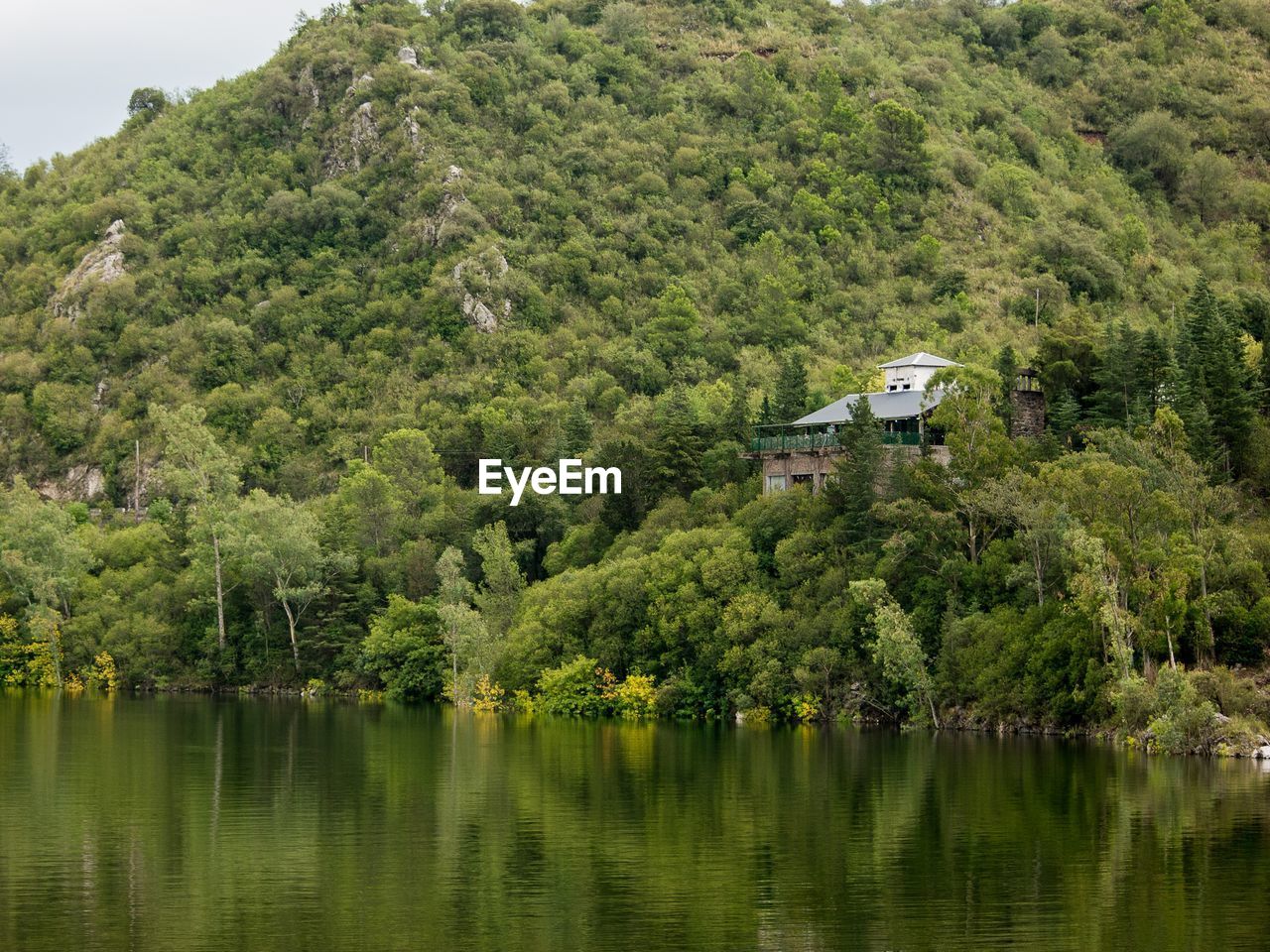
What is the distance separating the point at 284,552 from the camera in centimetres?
11325

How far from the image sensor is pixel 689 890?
40062 mm

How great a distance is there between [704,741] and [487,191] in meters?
92.4

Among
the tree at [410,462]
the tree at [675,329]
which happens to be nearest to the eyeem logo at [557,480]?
the tree at [410,462]

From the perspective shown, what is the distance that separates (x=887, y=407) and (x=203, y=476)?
51491mm

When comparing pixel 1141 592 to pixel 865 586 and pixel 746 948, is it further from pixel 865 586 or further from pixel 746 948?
pixel 746 948

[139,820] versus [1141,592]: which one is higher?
[1141,592]

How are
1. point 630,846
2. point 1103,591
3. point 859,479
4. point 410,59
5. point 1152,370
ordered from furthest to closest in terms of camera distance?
point 410,59
point 1152,370
point 859,479
point 1103,591
point 630,846

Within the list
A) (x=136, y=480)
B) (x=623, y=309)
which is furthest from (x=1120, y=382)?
(x=136, y=480)

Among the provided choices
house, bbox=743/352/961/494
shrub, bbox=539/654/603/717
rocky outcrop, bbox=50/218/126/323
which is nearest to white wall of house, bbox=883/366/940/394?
house, bbox=743/352/961/494

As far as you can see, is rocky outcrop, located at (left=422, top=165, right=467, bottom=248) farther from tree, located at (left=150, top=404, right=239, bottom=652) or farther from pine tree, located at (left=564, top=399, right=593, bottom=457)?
pine tree, located at (left=564, top=399, right=593, bottom=457)

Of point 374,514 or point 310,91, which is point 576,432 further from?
point 310,91

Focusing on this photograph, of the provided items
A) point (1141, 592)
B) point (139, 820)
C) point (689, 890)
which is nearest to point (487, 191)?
point (1141, 592)

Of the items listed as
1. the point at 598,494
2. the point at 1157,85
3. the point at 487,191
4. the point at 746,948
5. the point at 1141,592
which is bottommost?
the point at 746,948

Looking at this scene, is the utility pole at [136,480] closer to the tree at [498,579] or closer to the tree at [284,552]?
the tree at [284,552]
